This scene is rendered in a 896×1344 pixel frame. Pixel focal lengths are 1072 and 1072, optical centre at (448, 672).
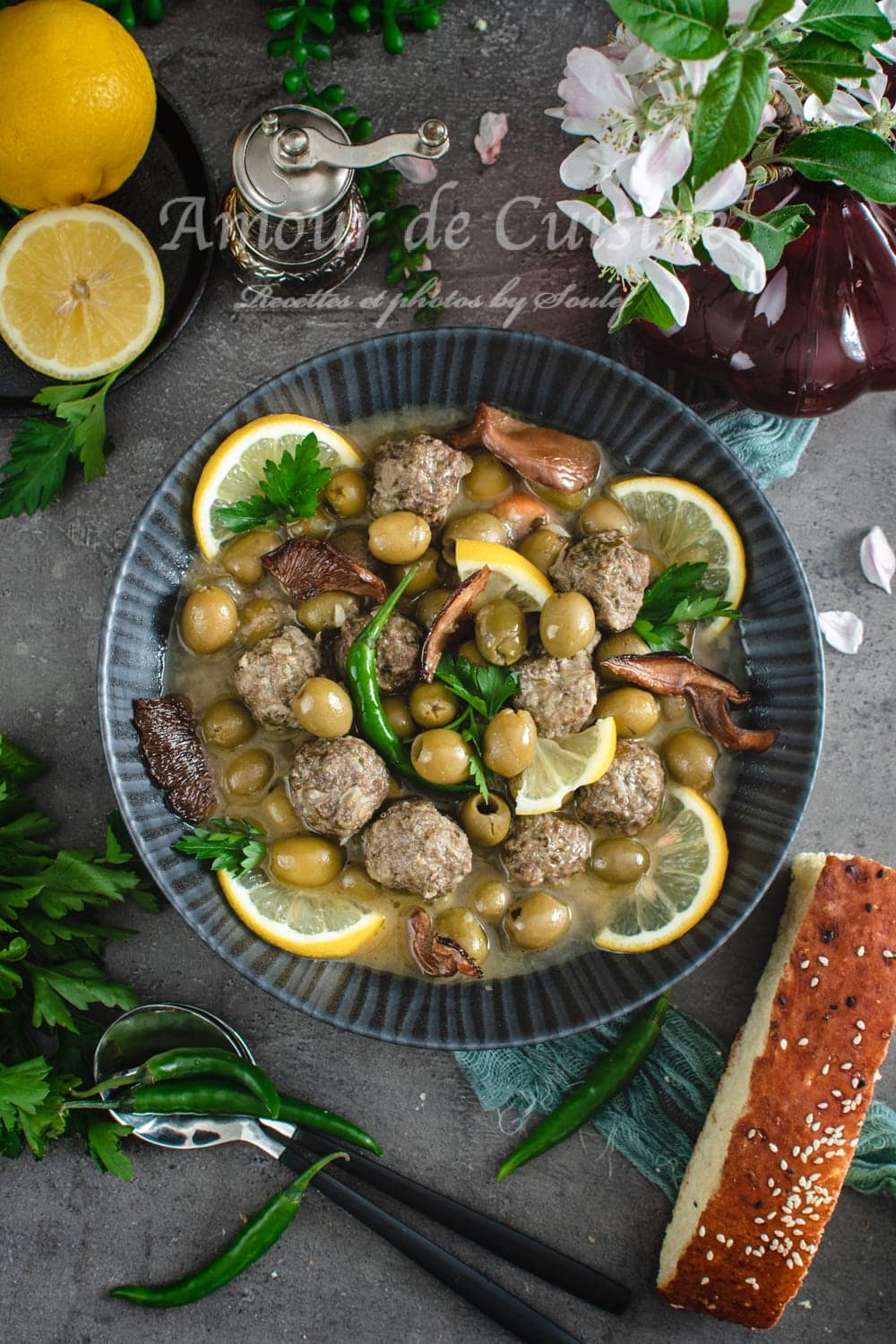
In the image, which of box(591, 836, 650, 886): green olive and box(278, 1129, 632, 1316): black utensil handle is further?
box(278, 1129, 632, 1316): black utensil handle

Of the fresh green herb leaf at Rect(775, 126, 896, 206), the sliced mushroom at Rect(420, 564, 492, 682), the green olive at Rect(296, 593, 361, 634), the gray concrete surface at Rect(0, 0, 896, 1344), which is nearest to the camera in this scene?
the fresh green herb leaf at Rect(775, 126, 896, 206)

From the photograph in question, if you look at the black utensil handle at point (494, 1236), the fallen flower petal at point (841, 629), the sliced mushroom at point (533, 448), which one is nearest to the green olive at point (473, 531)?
the sliced mushroom at point (533, 448)

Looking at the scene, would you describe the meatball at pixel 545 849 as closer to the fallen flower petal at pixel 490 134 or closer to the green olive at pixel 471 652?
the green olive at pixel 471 652

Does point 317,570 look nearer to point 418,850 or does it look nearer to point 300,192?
point 418,850

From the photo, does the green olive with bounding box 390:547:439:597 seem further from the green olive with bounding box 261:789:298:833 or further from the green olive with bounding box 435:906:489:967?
the green olive with bounding box 435:906:489:967

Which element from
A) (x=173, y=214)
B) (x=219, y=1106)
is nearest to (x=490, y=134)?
(x=173, y=214)

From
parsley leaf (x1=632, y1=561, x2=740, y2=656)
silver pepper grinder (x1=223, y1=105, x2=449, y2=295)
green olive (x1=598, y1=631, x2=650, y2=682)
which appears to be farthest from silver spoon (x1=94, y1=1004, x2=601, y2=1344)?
silver pepper grinder (x1=223, y1=105, x2=449, y2=295)

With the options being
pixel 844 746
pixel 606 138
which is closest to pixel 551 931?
pixel 844 746
